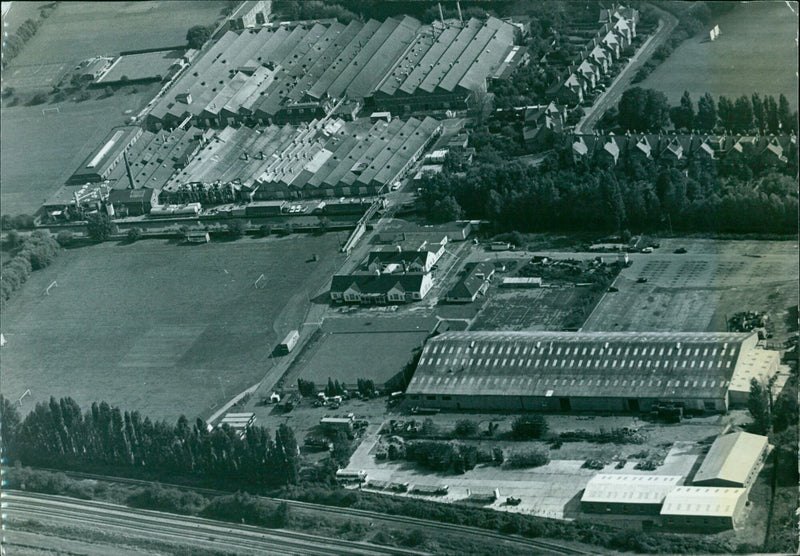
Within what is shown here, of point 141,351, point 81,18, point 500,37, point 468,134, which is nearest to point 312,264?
point 141,351

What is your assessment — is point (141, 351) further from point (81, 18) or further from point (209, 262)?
point (81, 18)

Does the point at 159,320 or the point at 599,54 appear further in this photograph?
the point at 599,54

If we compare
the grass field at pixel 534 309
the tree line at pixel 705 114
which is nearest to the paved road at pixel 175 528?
the grass field at pixel 534 309

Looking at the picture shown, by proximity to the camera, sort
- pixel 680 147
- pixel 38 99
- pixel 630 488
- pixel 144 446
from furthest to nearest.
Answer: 1. pixel 38 99
2. pixel 680 147
3. pixel 144 446
4. pixel 630 488

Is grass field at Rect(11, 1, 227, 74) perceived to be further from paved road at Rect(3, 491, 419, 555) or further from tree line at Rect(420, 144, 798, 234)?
paved road at Rect(3, 491, 419, 555)

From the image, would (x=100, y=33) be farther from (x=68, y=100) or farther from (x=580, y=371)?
(x=580, y=371)

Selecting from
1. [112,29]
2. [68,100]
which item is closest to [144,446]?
[68,100]
